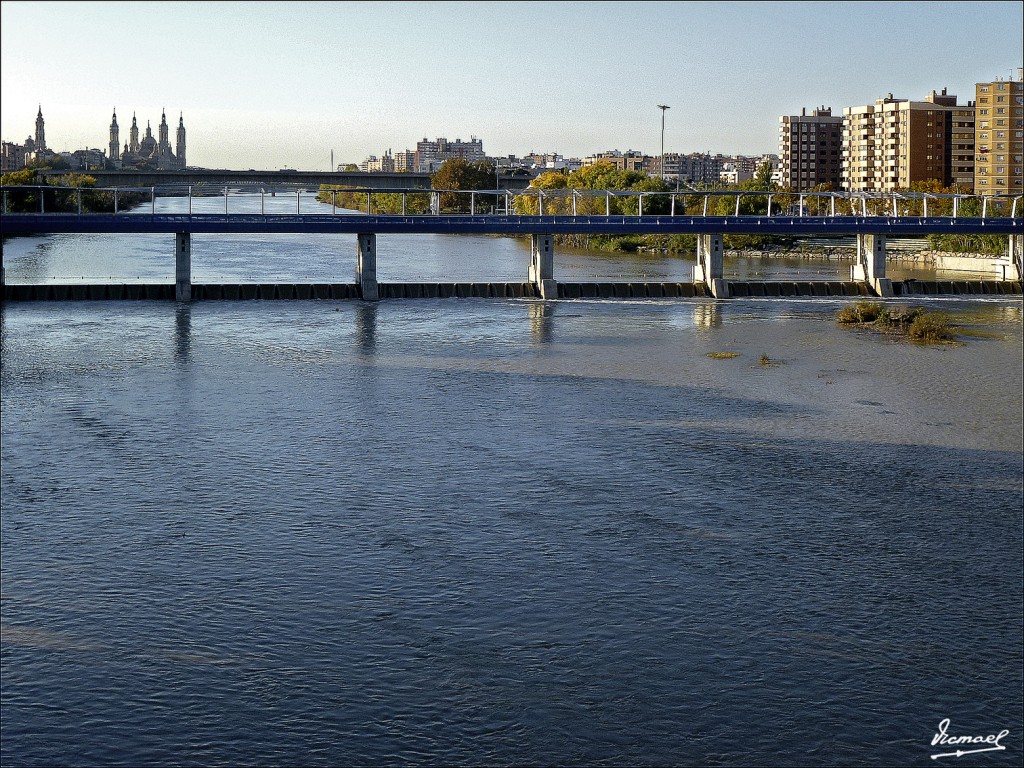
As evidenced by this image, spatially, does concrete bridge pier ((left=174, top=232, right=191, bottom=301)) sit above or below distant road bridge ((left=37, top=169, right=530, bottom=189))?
below

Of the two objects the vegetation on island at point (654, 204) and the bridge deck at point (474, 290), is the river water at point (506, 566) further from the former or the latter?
the vegetation on island at point (654, 204)

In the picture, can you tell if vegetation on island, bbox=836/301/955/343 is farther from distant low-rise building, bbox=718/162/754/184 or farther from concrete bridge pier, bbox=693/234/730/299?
distant low-rise building, bbox=718/162/754/184

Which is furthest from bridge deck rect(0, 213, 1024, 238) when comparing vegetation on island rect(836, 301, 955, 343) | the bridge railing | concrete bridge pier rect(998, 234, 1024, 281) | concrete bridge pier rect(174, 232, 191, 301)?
the bridge railing

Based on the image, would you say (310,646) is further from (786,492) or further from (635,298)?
(635,298)

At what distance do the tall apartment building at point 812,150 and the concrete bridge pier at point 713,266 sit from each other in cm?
7083

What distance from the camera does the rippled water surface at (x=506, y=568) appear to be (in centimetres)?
1162

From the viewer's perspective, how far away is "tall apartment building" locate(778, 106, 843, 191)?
376ft

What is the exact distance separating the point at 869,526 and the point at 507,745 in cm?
731

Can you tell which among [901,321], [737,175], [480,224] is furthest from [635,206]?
[737,175]

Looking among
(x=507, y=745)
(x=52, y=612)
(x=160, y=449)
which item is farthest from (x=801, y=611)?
(x=160, y=449)

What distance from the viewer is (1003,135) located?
288 feet

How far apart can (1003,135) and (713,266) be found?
50.1 m

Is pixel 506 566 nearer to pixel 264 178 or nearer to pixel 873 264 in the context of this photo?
pixel 873 264

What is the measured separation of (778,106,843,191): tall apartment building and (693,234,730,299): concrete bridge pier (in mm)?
70830
